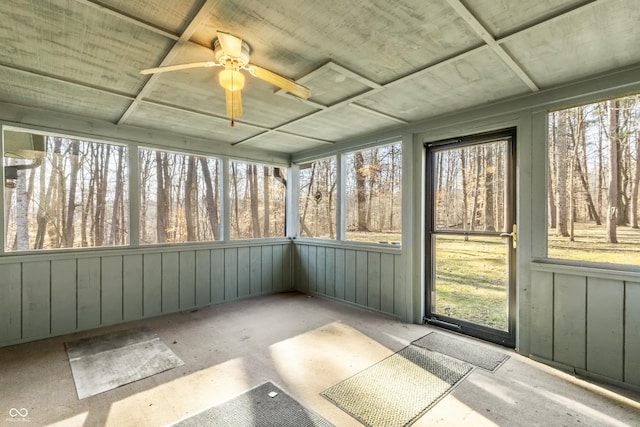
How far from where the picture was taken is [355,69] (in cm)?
221

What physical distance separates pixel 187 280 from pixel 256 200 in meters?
1.72

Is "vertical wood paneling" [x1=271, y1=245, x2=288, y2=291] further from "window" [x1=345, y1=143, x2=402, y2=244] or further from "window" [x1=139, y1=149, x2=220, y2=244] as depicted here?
"window" [x1=345, y1=143, x2=402, y2=244]

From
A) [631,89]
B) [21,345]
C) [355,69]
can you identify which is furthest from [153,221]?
[631,89]

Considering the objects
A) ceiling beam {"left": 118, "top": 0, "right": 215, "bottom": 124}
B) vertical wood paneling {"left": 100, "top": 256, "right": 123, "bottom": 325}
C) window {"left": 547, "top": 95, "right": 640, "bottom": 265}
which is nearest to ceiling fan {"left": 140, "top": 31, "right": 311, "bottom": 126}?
ceiling beam {"left": 118, "top": 0, "right": 215, "bottom": 124}

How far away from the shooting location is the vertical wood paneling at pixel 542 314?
2.60 metres

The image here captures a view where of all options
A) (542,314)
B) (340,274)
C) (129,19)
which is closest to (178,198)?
(340,274)

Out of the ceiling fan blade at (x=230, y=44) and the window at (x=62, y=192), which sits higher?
the ceiling fan blade at (x=230, y=44)

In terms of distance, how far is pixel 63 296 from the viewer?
3225mm

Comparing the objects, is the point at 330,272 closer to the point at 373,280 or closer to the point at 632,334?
the point at 373,280

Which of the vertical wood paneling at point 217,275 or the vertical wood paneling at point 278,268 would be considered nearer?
the vertical wood paneling at point 217,275

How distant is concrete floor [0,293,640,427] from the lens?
6.24ft
